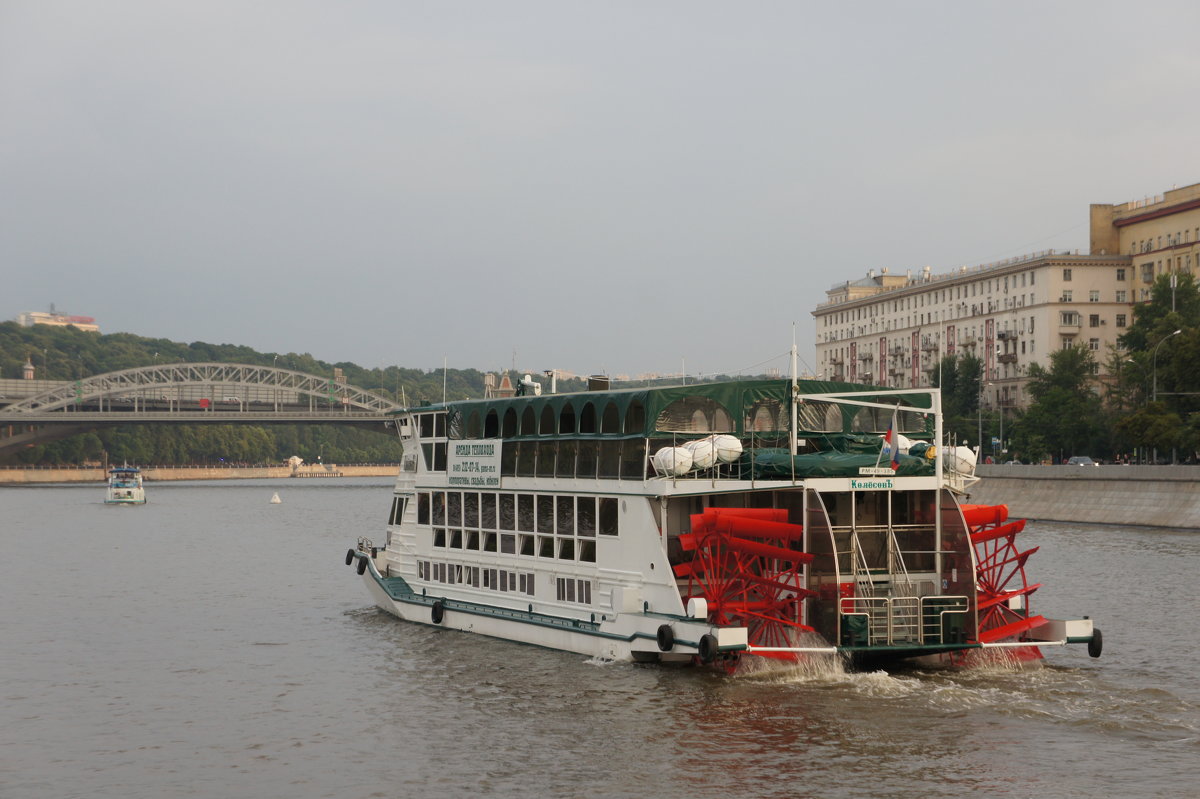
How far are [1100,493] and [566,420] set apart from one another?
61909 mm

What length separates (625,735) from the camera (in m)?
24.7

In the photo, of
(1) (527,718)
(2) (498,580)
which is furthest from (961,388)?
Result: (1) (527,718)

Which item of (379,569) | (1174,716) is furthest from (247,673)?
(1174,716)

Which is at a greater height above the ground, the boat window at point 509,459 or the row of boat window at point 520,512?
the boat window at point 509,459

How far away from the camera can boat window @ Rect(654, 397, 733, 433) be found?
29.9m

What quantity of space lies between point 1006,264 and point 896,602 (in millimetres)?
123006

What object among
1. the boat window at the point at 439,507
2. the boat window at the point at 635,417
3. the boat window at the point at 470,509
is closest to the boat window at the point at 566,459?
the boat window at the point at 635,417

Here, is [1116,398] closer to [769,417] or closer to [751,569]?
[769,417]

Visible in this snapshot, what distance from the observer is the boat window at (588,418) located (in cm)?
3162

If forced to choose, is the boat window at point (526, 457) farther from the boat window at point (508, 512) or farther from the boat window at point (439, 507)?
the boat window at point (439, 507)

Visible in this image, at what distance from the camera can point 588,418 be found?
3180 cm

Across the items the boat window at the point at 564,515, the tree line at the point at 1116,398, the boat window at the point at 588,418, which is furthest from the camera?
the tree line at the point at 1116,398

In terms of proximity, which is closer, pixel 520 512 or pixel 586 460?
pixel 586 460

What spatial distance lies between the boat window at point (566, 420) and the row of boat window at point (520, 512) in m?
1.51
